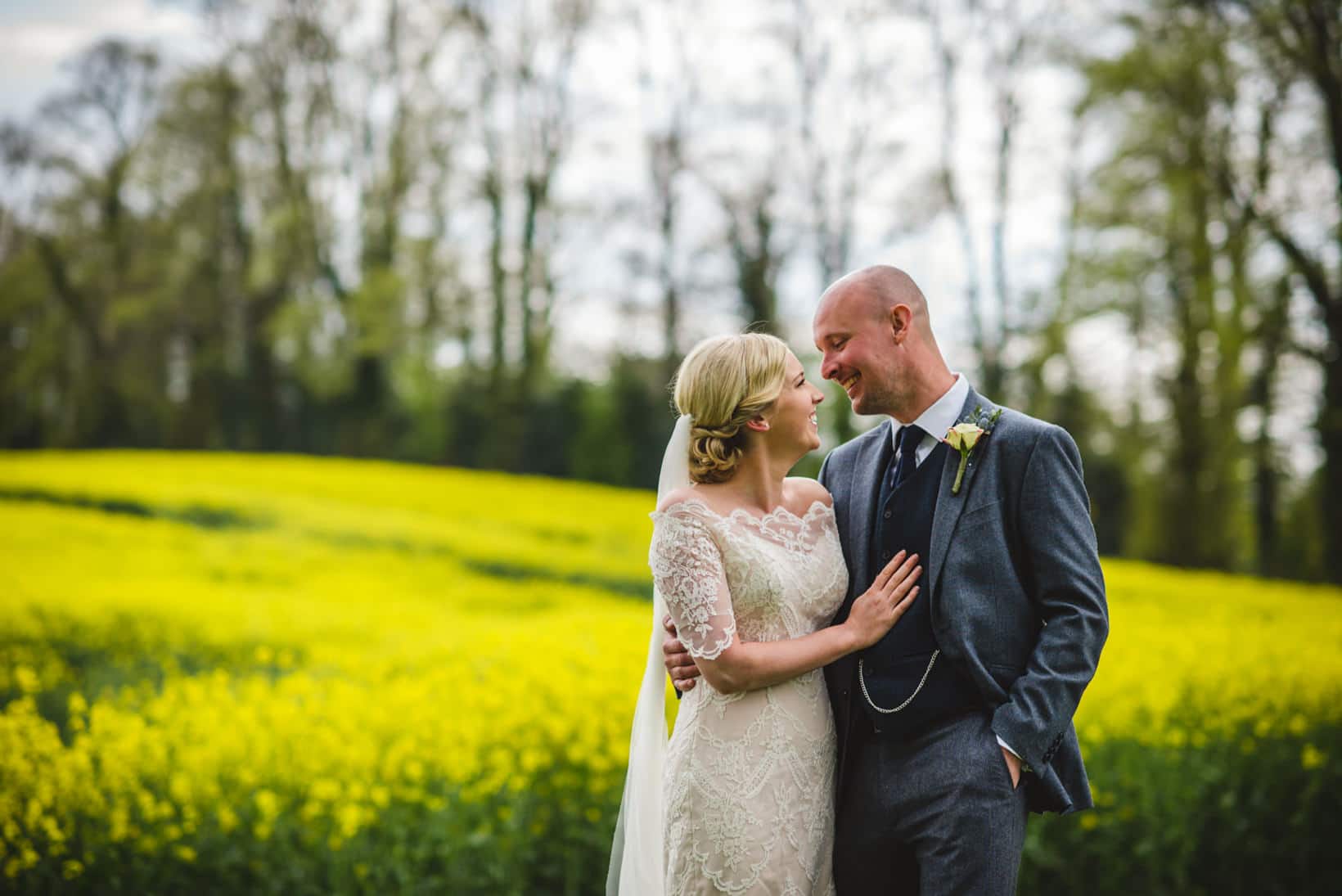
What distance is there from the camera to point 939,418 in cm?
276

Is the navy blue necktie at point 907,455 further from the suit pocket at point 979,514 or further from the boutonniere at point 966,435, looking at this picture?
the suit pocket at point 979,514

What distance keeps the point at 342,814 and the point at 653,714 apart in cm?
150

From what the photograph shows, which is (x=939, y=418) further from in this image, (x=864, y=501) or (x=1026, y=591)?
(x=1026, y=591)

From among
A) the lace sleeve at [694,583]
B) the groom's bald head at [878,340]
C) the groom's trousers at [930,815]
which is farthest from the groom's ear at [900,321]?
the groom's trousers at [930,815]

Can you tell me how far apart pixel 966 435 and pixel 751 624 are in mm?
768

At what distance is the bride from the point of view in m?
2.61

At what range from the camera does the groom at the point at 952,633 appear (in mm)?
2414

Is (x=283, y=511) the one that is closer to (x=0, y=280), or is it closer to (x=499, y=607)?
(x=499, y=607)

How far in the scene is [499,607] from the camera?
935cm

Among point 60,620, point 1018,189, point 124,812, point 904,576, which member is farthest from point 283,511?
point 1018,189

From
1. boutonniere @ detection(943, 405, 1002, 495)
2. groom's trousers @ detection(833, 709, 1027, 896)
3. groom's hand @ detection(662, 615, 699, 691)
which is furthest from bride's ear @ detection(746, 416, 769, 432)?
groom's trousers @ detection(833, 709, 1027, 896)

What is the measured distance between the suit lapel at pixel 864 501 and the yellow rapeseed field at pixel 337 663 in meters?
1.97

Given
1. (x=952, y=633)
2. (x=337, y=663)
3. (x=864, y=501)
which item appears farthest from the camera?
(x=337, y=663)

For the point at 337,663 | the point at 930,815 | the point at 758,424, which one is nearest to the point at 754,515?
the point at 758,424
